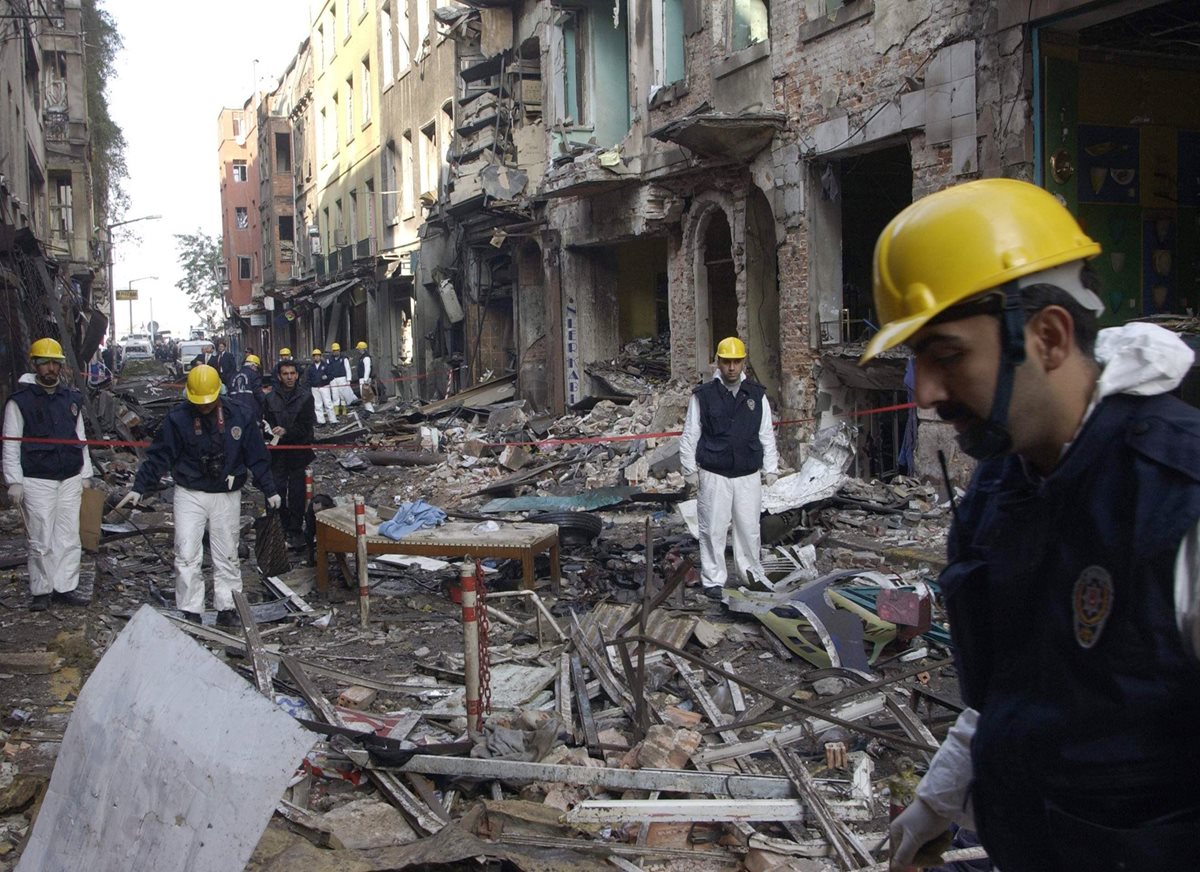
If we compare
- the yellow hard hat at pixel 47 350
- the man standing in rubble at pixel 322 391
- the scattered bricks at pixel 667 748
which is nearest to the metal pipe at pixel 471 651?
the scattered bricks at pixel 667 748

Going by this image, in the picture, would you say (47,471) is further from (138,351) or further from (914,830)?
(138,351)

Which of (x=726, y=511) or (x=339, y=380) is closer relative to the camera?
(x=726, y=511)

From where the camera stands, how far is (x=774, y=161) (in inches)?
580

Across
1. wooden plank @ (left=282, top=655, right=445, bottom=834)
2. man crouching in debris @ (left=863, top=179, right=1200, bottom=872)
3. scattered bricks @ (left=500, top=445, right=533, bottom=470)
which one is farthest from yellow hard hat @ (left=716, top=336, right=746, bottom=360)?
scattered bricks @ (left=500, top=445, right=533, bottom=470)

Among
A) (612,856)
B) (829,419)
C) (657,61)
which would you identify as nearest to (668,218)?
(657,61)

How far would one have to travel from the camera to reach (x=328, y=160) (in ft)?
137

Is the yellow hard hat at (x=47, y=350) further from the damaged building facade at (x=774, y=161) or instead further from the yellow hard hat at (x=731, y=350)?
the damaged building facade at (x=774, y=161)

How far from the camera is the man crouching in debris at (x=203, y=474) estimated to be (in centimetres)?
836

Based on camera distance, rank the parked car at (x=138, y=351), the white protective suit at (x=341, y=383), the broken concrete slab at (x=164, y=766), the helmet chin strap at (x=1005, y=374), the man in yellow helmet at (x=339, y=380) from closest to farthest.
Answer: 1. the helmet chin strap at (x=1005, y=374)
2. the broken concrete slab at (x=164, y=766)
3. the man in yellow helmet at (x=339, y=380)
4. the white protective suit at (x=341, y=383)
5. the parked car at (x=138, y=351)

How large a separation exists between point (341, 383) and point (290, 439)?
53.0ft

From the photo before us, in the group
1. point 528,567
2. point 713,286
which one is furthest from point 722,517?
point 713,286

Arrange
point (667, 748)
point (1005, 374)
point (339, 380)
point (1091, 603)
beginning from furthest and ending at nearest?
1. point (339, 380)
2. point (667, 748)
3. point (1005, 374)
4. point (1091, 603)

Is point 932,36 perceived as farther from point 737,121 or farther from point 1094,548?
point 1094,548

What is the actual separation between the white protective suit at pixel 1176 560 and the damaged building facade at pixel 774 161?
9652mm
